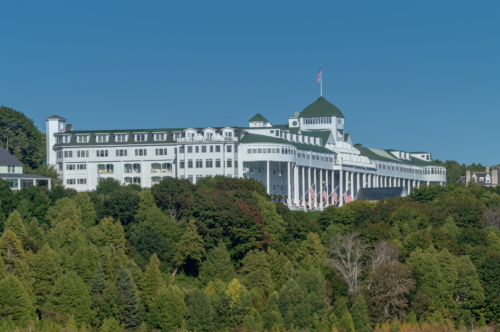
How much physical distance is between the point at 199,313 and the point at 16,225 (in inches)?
995

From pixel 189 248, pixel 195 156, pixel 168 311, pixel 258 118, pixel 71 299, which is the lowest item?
pixel 168 311

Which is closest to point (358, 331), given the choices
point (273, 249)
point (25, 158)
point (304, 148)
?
point (273, 249)

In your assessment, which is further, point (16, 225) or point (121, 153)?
point (121, 153)

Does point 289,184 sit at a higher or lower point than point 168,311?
higher

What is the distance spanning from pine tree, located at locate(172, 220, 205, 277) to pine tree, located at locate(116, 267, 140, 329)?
47.6 feet

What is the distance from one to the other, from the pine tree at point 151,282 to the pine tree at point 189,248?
→ 8328 millimetres

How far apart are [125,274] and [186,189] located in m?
28.6

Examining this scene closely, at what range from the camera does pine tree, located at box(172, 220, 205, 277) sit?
12662 cm

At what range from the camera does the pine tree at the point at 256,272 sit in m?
121

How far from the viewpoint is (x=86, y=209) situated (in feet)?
448

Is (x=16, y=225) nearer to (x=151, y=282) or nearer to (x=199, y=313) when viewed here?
(x=151, y=282)

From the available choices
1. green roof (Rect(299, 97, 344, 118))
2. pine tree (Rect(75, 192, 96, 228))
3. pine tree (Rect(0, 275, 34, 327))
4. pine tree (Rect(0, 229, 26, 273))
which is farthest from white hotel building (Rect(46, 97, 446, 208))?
pine tree (Rect(0, 275, 34, 327))

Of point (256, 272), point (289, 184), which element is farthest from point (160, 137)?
point (256, 272)

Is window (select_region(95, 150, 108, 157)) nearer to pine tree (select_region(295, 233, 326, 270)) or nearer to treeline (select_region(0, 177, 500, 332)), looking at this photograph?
treeline (select_region(0, 177, 500, 332))
